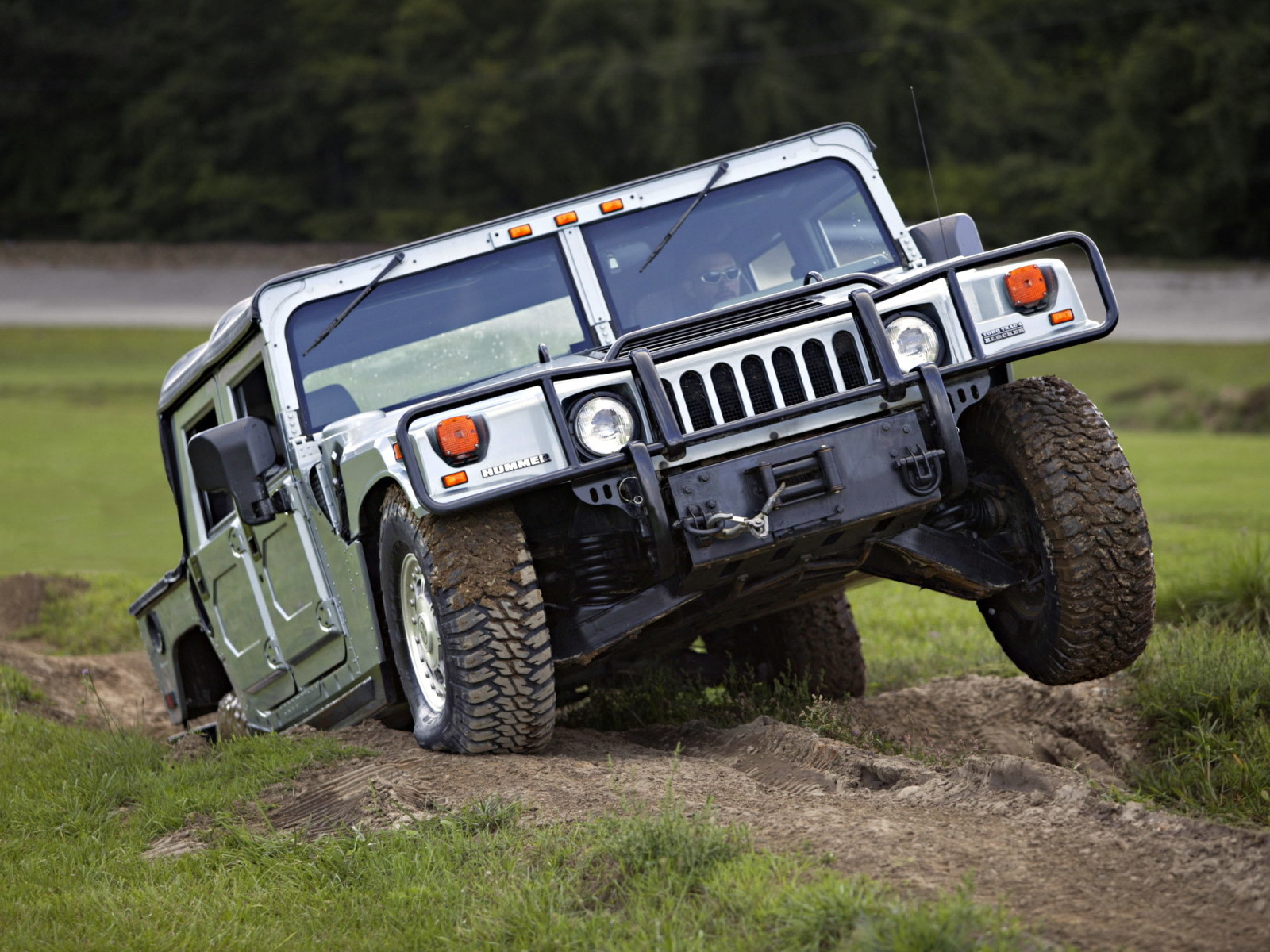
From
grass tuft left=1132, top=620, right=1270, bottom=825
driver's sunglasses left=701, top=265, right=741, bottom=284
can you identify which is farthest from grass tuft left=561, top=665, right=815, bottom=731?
driver's sunglasses left=701, top=265, right=741, bottom=284

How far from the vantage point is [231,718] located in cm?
740

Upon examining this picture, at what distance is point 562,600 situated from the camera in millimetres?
5391

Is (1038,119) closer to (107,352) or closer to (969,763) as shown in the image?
(107,352)

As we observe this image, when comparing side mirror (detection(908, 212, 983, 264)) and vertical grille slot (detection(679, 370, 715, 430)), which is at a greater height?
side mirror (detection(908, 212, 983, 264))

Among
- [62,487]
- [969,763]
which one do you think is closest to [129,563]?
[62,487]

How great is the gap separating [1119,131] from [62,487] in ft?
54.2

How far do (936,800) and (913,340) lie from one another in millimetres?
1463

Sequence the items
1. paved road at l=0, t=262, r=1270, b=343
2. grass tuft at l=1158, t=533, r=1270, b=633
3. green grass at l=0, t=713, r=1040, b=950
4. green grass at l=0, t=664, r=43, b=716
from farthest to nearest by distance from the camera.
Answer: paved road at l=0, t=262, r=1270, b=343, green grass at l=0, t=664, r=43, b=716, grass tuft at l=1158, t=533, r=1270, b=633, green grass at l=0, t=713, r=1040, b=950

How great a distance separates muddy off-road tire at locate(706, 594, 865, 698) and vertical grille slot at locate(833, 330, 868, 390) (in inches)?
86.2

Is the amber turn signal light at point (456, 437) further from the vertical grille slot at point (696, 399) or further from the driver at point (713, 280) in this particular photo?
the driver at point (713, 280)

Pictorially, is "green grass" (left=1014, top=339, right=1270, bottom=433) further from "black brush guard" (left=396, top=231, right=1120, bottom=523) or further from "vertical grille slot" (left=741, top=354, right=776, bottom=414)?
"vertical grille slot" (left=741, top=354, right=776, bottom=414)

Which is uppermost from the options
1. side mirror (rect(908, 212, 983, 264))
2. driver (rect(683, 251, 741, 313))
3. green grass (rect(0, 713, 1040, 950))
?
driver (rect(683, 251, 741, 313))

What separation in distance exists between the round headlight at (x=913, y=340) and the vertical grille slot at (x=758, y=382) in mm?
423

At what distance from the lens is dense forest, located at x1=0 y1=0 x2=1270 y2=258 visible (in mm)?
23406
